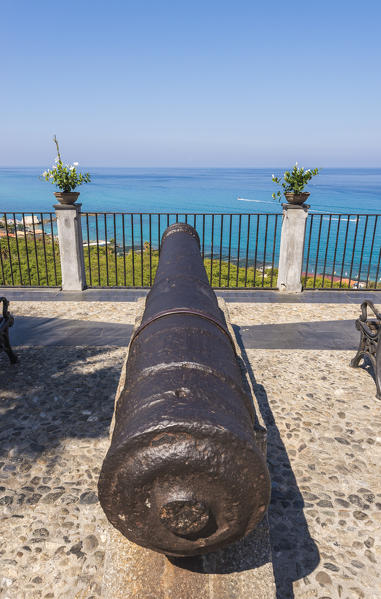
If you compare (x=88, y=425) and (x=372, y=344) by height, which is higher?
(x=372, y=344)

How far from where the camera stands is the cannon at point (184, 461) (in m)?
1.78

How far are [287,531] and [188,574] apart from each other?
111 centimetres

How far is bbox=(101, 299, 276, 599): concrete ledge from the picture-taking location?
241 cm

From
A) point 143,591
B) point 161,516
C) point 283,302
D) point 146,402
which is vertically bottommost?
point 283,302

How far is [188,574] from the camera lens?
247 centimetres

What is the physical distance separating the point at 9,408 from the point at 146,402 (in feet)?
11.5

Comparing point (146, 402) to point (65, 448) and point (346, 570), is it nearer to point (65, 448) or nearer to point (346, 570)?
point (346, 570)

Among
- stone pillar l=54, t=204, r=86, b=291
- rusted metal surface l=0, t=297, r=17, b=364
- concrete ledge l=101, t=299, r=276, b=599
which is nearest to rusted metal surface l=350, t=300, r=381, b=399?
concrete ledge l=101, t=299, r=276, b=599

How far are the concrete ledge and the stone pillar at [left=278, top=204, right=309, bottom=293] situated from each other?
25.9 ft

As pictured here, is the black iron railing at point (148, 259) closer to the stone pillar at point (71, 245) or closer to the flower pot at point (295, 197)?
the stone pillar at point (71, 245)

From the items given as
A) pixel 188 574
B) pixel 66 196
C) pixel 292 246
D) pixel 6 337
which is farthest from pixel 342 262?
pixel 188 574

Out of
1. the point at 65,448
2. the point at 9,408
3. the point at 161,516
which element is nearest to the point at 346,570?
the point at 161,516

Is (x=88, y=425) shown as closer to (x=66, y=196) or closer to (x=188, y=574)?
(x=188, y=574)

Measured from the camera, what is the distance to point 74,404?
4957 millimetres
